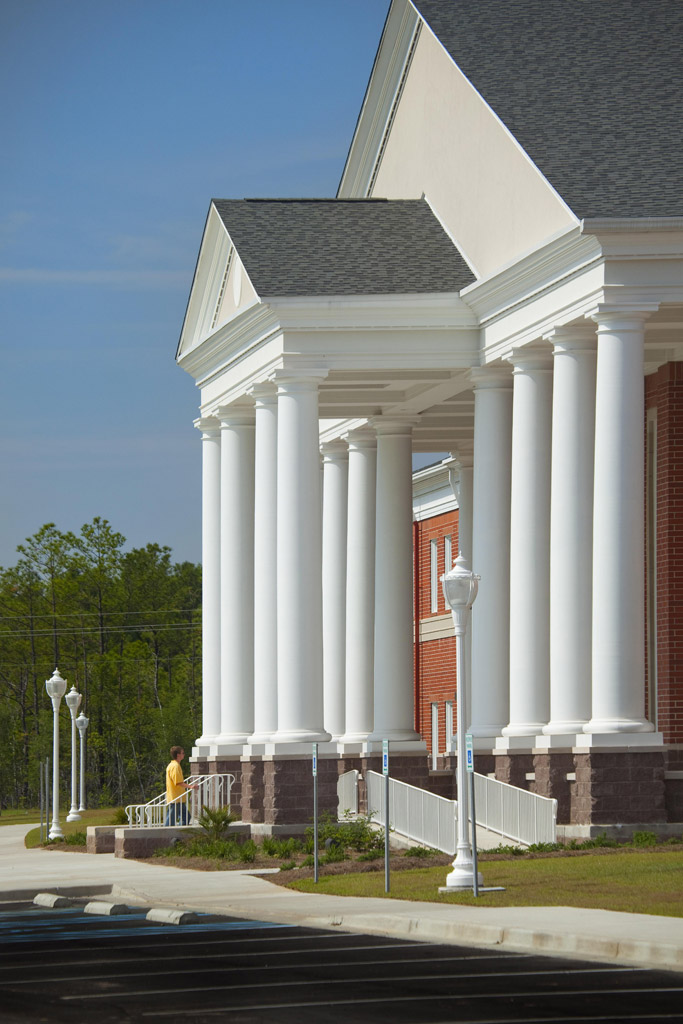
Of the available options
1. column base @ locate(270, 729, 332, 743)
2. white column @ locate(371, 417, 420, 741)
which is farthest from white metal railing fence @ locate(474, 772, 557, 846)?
white column @ locate(371, 417, 420, 741)

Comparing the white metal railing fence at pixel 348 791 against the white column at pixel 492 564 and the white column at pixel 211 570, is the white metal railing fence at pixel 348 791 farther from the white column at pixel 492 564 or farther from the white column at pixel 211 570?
the white column at pixel 492 564

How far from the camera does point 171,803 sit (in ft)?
113

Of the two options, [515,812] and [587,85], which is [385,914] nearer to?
[515,812]

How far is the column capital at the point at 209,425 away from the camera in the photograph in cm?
3994

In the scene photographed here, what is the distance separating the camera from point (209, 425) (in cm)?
4019

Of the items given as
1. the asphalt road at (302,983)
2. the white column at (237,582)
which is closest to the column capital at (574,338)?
the white column at (237,582)

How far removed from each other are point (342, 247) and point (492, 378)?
157 inches

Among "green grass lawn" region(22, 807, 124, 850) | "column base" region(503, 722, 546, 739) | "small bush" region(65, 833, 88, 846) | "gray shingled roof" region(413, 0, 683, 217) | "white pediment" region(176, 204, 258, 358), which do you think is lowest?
"green grass lawn" region(22, 807, 124, 850)

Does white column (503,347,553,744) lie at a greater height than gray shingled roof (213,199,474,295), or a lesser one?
lesser

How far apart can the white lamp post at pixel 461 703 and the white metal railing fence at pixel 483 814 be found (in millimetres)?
4635

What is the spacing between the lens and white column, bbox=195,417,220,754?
131 ft

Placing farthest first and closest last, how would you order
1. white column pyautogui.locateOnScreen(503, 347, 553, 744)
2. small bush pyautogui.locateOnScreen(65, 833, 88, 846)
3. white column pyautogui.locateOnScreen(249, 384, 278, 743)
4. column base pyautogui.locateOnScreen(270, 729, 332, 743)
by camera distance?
1. small bush pyautogui.locateOnScreen(65, 833, 88, 846)
2. white column pyautogui.locateOnScreen(249, 384, 278, 743)
3. column base pyautogui.locateOnScreen(270, 729, 332, 743)
4. white column pyautogui.locateOnScreen(503, 347, 553, 744)

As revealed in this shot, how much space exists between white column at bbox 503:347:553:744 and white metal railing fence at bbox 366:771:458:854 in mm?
1833

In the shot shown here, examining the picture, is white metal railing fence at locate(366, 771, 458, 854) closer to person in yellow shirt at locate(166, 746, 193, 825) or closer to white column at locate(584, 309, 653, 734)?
white column at locate(584, 309, 653, 734)
